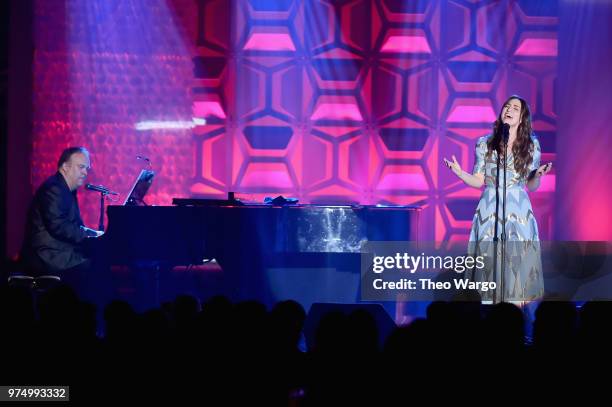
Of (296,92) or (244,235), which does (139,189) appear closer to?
(244,235)

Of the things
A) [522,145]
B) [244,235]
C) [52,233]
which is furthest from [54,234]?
[522,145]

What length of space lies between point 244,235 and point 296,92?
3052 millimetres

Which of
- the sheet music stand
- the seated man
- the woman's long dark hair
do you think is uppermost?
the woman's long dark hair

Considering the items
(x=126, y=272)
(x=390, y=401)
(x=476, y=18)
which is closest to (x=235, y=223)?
(x=126, y=272)

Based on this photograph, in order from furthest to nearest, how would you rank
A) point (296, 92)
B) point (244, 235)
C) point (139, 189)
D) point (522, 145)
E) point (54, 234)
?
point (296, 92)
point (139, 189)
point (54, 234)
point (244, 235)
point (522, 145)

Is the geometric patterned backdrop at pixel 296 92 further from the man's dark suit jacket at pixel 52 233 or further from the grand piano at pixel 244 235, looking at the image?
the grand piano at pixel 244 235

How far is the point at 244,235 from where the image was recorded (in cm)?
594

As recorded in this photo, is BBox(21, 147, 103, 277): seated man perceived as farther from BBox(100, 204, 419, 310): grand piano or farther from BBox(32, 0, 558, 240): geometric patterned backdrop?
BBox(32, 0, 558, 240): geometric patterned backdrop

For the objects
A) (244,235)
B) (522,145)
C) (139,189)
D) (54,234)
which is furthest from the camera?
(139,189)

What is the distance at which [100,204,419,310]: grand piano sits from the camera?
19.1 feet

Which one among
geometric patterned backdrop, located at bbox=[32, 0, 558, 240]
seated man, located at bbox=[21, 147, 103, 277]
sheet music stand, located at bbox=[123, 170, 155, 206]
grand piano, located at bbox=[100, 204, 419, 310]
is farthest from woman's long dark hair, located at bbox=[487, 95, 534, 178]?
seated man, located at bbox=[21, 147, 103, 277]

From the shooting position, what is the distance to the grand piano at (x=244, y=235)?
581cm

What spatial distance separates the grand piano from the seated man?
1.32ft

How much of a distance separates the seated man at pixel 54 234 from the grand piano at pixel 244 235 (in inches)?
15.8
